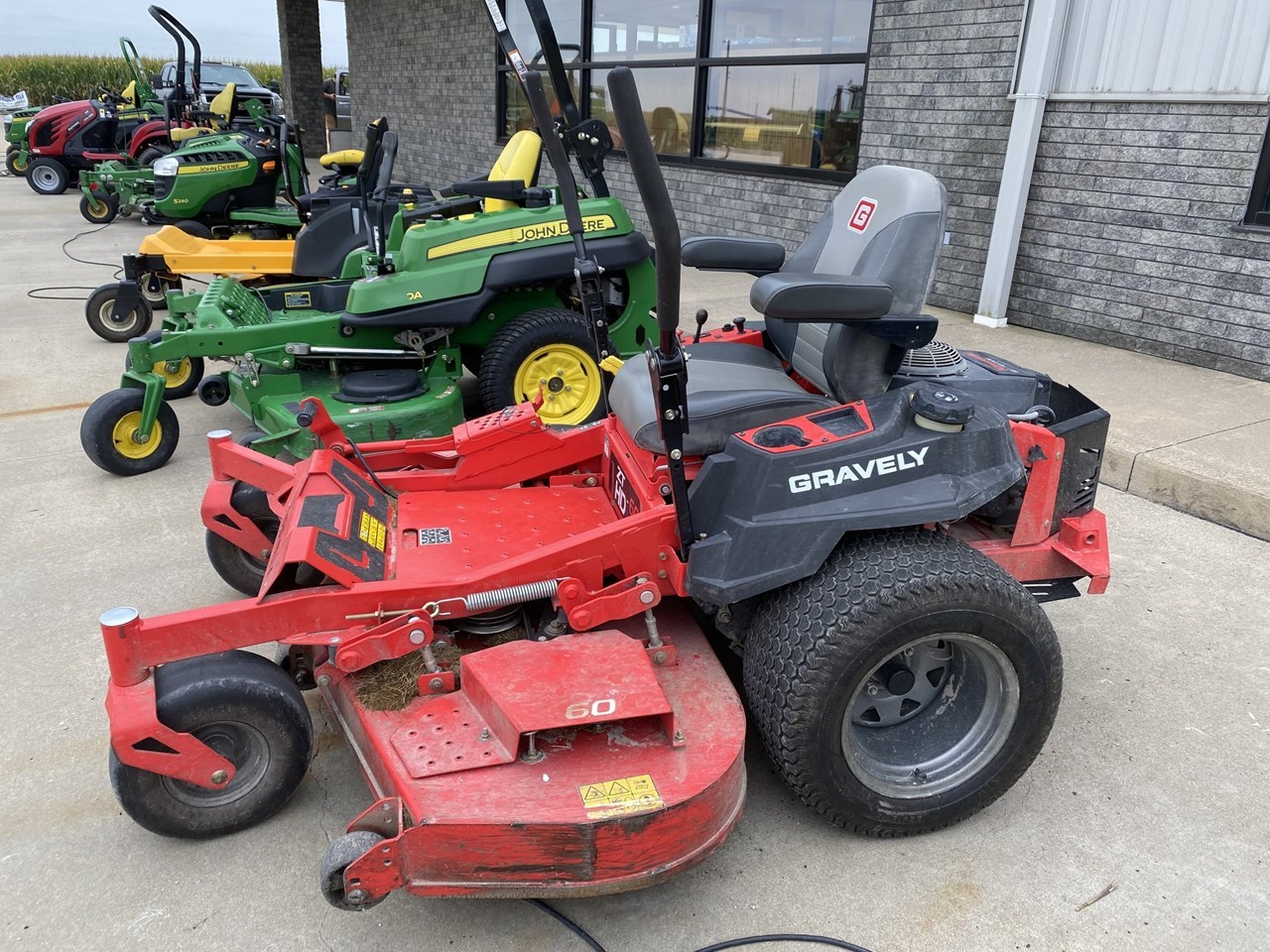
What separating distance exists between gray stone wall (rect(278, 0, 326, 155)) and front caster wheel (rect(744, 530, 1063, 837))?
19.7m

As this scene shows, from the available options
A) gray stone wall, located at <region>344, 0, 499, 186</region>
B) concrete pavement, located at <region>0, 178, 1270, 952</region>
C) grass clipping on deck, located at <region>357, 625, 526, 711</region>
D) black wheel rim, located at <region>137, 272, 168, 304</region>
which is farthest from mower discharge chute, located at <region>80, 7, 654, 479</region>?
gray stone wall, located at <region>344, 0, 499, 186</region>

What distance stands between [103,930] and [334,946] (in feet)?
1.58

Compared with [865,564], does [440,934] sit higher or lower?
lower

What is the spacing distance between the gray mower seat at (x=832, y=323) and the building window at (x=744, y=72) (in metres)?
4.76

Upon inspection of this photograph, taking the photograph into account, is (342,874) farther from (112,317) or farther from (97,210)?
(97,210)

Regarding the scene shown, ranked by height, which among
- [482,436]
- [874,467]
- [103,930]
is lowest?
[103,930]

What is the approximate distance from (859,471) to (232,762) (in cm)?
154

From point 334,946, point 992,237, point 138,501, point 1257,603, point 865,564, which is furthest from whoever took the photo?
point 992,237

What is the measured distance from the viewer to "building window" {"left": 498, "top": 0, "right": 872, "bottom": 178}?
7.33m

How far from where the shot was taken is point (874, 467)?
2166 millimetres

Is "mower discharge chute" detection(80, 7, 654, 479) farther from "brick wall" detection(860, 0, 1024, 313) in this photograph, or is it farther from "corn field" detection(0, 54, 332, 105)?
"corn field" detection(0, 54, 332, 105)

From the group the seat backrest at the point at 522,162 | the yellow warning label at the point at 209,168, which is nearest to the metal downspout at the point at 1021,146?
the seat backrest at the point at 522,162

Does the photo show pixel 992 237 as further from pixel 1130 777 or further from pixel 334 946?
pixel 334 946

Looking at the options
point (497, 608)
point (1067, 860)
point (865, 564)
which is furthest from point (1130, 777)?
point (497, 608)
